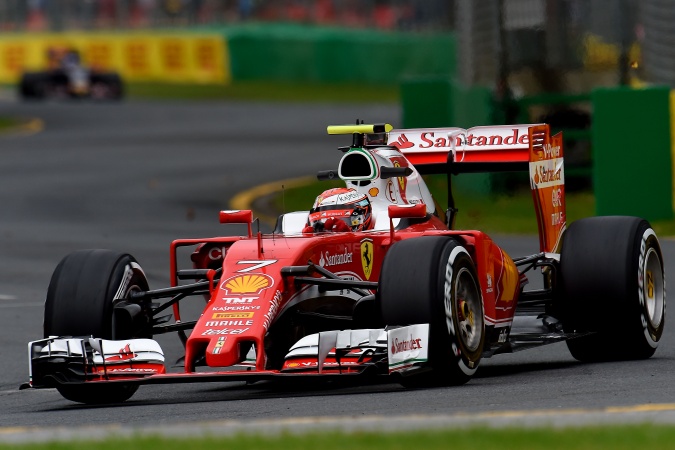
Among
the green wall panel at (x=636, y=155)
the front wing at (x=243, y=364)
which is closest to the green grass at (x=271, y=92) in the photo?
the green wall panel at (x=636, y=155)

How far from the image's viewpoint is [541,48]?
22.2 meters

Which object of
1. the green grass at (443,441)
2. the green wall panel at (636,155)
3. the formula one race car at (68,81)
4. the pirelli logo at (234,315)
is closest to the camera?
the green grass at (443,441)

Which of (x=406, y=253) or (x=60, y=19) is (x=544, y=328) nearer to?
(x=406, y=253)

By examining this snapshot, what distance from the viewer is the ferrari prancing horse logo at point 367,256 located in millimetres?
10273

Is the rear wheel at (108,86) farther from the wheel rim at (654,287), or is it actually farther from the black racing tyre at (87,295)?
the black racing tyre at (87,295)

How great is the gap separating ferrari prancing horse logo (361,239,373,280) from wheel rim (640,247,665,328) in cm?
193

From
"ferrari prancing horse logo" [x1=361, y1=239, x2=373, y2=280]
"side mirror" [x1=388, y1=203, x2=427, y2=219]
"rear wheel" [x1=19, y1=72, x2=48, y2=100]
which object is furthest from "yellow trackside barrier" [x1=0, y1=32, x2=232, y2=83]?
"side mirror" [x1=388, y1=203, x2=427, y2=219]

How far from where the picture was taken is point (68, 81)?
47438 mm

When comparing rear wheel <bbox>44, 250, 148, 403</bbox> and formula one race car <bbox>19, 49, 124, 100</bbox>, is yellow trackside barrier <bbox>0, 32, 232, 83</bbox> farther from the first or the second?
rear wheel <bbox>44, 250, 148, 403</bbox>

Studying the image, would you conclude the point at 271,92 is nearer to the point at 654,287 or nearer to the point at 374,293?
the point at 654,287

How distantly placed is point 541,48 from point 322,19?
3259 cm

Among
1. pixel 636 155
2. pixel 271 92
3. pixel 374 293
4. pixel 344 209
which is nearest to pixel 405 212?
pixel 374 293

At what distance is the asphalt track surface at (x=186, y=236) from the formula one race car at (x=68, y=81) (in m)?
1.22

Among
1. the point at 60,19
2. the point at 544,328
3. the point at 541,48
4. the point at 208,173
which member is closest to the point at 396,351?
the point at 544,328
